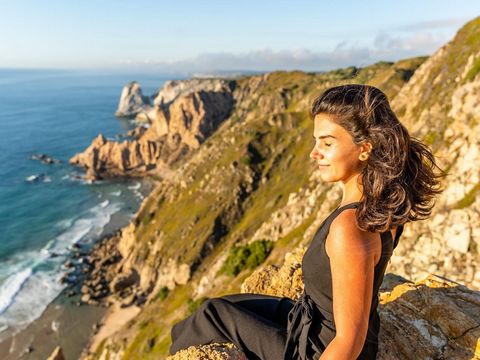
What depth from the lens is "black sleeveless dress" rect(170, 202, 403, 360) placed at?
5.23 meters

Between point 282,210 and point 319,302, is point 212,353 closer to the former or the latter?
point 319,302

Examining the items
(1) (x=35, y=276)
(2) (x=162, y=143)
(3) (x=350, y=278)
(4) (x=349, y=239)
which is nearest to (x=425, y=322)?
(3) (x=350, y=278)

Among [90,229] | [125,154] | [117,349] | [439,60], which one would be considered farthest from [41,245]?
[439,60]

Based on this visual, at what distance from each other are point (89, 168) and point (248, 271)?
107 m

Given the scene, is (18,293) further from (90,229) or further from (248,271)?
(248,271)

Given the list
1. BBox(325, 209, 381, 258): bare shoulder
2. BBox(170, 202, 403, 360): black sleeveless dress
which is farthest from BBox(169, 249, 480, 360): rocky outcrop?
BBox(325, 209, 381, 258): bare shoulder

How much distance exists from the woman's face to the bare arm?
0.82 m

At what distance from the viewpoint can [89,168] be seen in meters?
135

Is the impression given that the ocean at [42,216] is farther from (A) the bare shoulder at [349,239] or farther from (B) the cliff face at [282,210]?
(A) the bare shoulder at [349,239]

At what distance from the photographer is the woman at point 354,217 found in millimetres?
4629

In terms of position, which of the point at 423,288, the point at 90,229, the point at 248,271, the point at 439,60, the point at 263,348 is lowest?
the point at 90,229

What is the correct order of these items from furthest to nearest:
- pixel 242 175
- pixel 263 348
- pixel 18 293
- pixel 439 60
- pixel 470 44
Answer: pixel 242 175 → pixel 18 293 → pixel 439 60 → pixel 470 44 → pixel 263 348

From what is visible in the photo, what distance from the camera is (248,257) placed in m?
51.0

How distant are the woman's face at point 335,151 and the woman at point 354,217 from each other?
0.05ft
